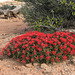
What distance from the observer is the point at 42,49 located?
342 cm

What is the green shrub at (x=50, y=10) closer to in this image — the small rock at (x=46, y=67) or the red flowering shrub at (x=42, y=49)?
the red flowering shrub at (x=42, y=49)

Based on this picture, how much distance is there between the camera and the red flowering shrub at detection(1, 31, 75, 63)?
11.1 ft

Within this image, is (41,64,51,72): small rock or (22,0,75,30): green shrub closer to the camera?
(41,64,51,72): small rock

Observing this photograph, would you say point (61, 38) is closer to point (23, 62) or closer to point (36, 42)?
point (36, 42)

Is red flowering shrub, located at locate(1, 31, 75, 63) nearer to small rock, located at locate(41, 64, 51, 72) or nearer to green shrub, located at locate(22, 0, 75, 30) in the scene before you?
small rock, located at locate(41, 64, 51, 72)

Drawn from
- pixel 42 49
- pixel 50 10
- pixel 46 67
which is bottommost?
pixel 46 67

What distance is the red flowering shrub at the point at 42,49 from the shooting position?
11.1 ft

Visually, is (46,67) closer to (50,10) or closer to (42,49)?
(42,49)

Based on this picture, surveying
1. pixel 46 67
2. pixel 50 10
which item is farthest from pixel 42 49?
pixel 50 10

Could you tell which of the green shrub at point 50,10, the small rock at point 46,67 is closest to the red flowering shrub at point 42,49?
the small rock at point 46,67

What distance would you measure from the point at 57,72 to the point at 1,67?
1.43 metres

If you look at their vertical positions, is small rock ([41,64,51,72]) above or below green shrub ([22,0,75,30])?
below

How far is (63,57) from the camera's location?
3502 mm

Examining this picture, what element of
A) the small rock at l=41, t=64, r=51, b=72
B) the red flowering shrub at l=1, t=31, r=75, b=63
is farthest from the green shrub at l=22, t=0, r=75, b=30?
the small rock at l=41, t=64, r=51, b=72
